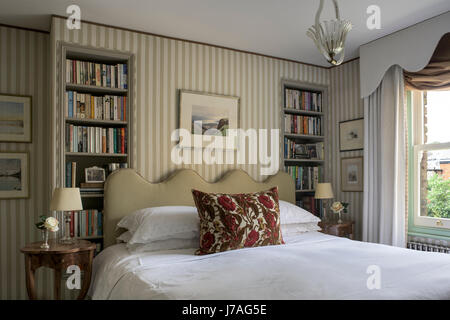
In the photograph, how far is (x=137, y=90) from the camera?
133 inches

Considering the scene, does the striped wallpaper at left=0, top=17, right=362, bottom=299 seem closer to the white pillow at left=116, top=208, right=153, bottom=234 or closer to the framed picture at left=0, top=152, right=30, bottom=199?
the framed picture at left=0, top=152, right=30, bottom=199

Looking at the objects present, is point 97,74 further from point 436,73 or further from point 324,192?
point 436,73

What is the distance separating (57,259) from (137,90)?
5.34 ft

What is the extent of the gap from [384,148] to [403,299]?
2.27 m

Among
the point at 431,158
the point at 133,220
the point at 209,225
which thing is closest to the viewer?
the point at 209,225

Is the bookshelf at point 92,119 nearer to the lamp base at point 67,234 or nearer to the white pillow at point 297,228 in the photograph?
the lamp base at point 67,234

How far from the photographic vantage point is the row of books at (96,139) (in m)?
3.14

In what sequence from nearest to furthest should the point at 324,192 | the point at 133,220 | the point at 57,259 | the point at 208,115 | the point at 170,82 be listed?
the point at 57,259 → the point at 133,220 → the point at 170,82 → the point at 208,115 → the point at 324,192

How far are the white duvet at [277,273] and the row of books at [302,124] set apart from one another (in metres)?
1.74

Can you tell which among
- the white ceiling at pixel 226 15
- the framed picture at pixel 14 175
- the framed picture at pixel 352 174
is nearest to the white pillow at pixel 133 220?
the framed picture at pixel 14 175

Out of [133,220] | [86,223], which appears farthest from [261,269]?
[86,223]

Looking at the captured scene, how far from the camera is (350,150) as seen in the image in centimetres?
415

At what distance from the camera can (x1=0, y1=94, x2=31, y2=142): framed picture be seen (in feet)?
10.5
